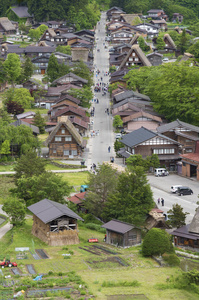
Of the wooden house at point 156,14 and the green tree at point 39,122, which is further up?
the wooden house at point 156,14

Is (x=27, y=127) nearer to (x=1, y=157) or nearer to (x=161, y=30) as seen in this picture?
(x=1, y=157)

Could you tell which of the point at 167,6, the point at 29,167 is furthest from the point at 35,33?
the point at 29,167

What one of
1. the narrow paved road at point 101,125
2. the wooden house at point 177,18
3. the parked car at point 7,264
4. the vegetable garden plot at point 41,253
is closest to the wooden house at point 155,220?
the vegetable garden plot at point 41,253

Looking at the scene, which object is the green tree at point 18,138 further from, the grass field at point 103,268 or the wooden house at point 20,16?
the wooden house at point 20,16

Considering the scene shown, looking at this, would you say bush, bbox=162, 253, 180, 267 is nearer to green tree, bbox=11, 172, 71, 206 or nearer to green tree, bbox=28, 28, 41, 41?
green tree, bbox=11, 172, 71, 206

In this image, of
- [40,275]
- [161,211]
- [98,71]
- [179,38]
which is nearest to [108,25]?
[179,38]

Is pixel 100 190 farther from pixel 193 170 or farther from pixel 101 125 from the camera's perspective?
pixel 101 125
